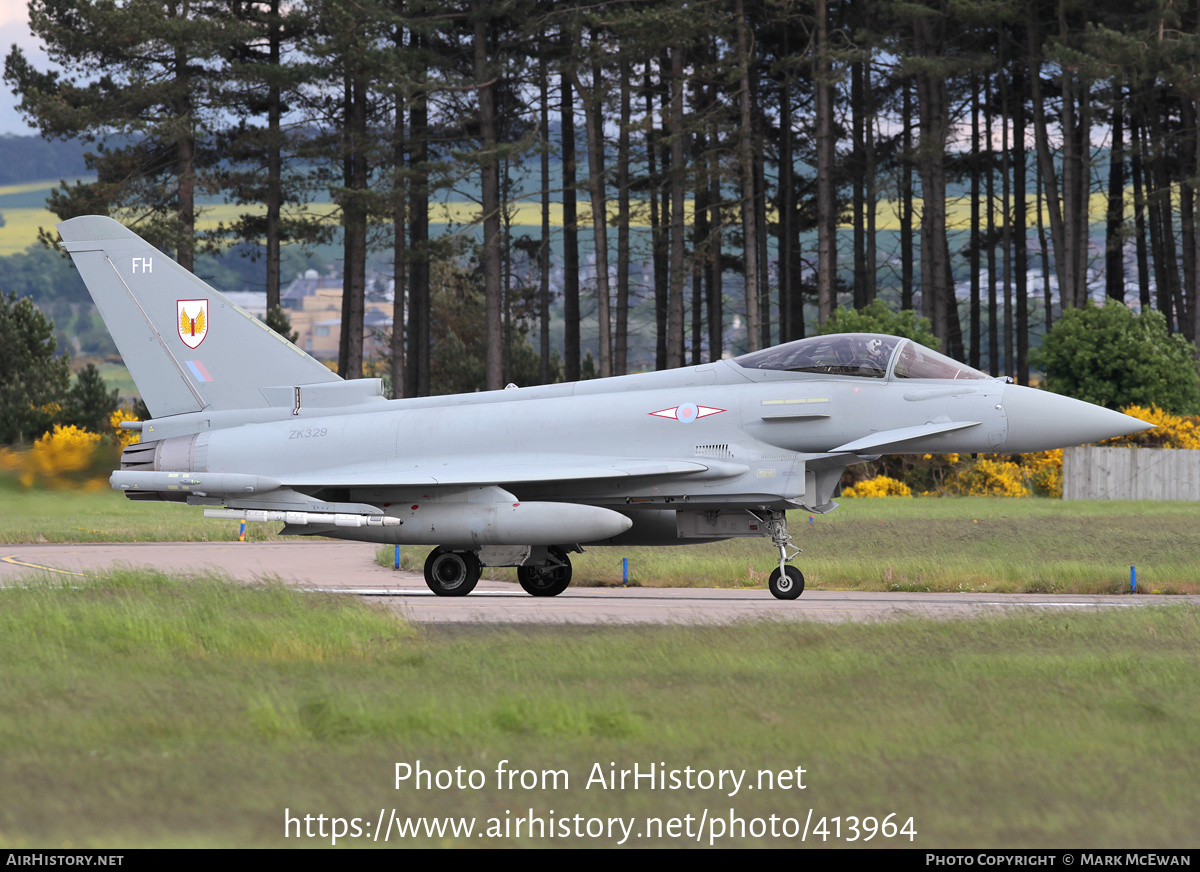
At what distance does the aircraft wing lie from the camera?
14.5 m

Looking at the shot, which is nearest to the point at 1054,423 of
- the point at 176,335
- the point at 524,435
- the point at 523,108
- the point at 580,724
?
the point at 524,435

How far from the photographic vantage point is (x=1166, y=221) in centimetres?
5522

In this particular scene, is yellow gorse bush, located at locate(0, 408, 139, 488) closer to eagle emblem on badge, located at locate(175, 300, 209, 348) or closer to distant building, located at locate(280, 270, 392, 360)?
eagle emblem on badge, located at locate(175, 300, 209, 348)

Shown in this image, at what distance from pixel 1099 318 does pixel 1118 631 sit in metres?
28.4

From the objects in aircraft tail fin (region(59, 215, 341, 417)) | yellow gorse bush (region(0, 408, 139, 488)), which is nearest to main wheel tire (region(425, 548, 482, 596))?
aircraft tail fin (region(59, 215, 341, 417))

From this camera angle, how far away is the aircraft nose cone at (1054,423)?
14062 millimetres

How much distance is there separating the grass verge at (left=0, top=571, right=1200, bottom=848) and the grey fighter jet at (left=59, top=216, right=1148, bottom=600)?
12.4 feet

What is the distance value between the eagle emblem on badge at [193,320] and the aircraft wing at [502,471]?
2632 mm

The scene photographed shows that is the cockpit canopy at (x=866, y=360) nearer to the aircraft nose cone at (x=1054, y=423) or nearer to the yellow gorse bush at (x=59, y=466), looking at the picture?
the aircraft nose cone at (x=1054, y=423)

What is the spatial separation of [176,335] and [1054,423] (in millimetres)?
11603

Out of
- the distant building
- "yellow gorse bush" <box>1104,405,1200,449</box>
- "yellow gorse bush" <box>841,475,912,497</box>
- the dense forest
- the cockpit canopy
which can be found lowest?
"yellow gorse bush" <box>841,475,912,497</box>

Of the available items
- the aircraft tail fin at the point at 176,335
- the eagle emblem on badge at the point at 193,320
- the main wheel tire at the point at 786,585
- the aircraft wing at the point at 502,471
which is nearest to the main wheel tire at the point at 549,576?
the aircraft wing at the point at 502,471
